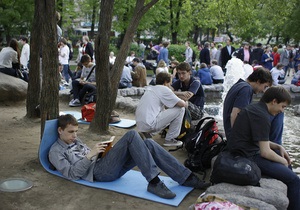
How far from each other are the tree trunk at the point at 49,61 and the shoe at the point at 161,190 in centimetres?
185

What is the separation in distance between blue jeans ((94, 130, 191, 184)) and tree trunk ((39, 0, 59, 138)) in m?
1.30

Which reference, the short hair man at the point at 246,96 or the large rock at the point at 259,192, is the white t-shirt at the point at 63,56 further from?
the large rock at the point at 259,192

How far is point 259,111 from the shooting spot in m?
3.96

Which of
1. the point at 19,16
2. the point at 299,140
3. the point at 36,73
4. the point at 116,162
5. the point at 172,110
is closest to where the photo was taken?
the point at 116,162

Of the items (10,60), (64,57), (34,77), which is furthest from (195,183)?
(64,57)

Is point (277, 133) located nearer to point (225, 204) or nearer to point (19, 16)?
point (225, 204)

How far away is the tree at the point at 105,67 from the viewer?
21.4ft

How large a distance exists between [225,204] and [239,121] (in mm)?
1041

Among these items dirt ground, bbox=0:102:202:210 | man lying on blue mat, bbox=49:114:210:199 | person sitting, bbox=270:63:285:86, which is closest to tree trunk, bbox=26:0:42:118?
dirt ground, bbox=0:102:202:210

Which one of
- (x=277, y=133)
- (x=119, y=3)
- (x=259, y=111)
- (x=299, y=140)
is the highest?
(x=119, y=3)

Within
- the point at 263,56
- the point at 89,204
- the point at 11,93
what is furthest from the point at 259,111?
the point at 263,56

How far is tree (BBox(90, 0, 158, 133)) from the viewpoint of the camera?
6527 millimetres

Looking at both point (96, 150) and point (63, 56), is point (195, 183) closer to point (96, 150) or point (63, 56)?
point (96, 150)

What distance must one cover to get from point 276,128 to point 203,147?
1.01 m
